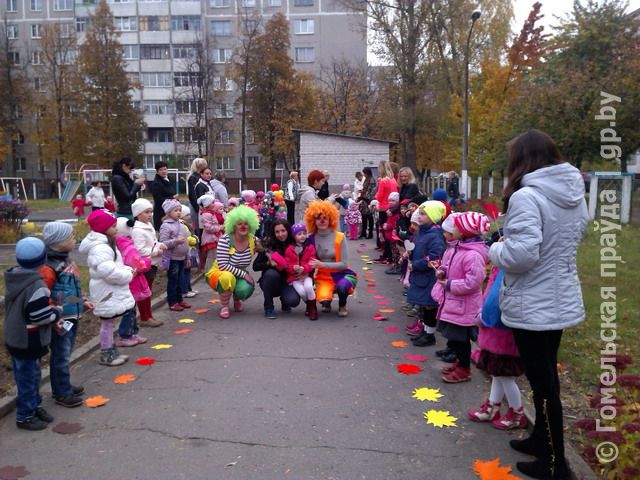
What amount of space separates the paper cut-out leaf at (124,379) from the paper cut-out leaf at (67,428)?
868mm

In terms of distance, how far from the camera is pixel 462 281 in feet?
16.2

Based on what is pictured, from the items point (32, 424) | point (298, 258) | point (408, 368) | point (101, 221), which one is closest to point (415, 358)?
point (408, 368)

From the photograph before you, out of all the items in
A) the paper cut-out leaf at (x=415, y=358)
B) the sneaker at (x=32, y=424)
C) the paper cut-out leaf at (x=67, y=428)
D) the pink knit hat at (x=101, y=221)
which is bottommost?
the paper cut-out leaf at (x=415, y=358)

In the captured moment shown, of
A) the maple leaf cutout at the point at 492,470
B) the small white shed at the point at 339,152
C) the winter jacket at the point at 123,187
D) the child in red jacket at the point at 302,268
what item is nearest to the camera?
the maple leaf cutout at the point at 492,470

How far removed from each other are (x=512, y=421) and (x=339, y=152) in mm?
22816

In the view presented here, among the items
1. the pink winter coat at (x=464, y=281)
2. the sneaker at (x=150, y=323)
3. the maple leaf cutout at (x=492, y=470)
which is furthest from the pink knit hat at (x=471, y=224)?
the sneaker at (x=150, y=323)

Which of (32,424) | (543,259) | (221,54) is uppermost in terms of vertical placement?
(221,54)

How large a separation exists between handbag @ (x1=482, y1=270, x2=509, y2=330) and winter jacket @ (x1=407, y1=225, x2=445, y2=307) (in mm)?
2105

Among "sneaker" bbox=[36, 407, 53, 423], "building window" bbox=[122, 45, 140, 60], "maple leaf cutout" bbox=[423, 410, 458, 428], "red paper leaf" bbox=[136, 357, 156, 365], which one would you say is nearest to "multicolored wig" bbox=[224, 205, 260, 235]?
"red paper leaf" bbox=[136, 357, 156, 365]

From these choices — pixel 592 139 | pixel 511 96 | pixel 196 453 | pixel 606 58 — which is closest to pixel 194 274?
pixel 196 453

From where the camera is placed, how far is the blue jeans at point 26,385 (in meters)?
4.20

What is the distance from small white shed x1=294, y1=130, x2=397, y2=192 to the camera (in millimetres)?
26359

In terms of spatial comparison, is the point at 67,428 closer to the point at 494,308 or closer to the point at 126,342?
the point at 126,342

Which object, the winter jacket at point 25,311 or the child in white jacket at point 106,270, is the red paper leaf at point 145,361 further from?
the winter jacket at point 25,311
